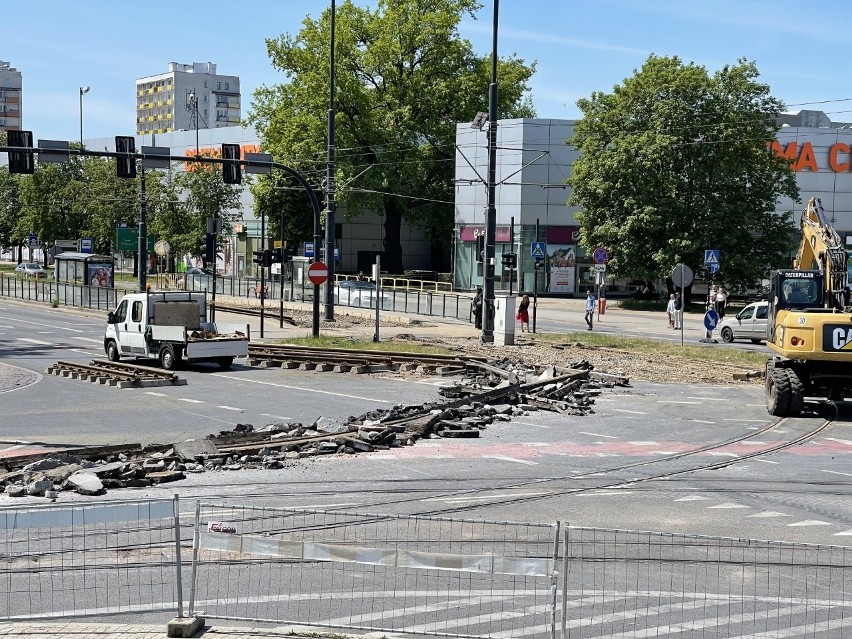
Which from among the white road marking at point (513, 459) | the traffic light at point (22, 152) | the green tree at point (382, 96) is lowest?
the white road marking at point (513, 459)

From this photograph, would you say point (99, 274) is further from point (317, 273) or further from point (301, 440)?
point (301, 440)

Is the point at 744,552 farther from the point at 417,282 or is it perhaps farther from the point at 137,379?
the point at 417,282

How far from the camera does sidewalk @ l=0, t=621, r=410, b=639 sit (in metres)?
8.15

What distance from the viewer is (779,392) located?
2189 cm

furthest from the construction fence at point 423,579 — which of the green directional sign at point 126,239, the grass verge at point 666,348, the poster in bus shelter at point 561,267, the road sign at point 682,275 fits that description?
the green directional sign at point 126,239

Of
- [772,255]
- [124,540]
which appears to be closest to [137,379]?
[124,540]

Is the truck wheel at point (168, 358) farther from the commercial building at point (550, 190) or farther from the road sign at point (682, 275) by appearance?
the commercial building at point (550, 190)

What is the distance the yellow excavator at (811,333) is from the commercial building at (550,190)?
42033mm

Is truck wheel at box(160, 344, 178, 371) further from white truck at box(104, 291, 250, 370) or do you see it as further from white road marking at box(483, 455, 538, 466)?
white road marking at box(483, 455, 538, 466)

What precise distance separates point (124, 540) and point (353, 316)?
41.1 meters

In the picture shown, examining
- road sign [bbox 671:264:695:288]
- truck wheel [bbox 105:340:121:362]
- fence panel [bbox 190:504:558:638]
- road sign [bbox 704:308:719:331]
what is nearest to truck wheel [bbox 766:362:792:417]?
fence panel [bbox 190:504:558:638]

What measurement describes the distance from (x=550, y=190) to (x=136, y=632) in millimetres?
63223

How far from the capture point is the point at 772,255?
59.8 metres

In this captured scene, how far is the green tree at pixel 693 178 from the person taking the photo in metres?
58.6
